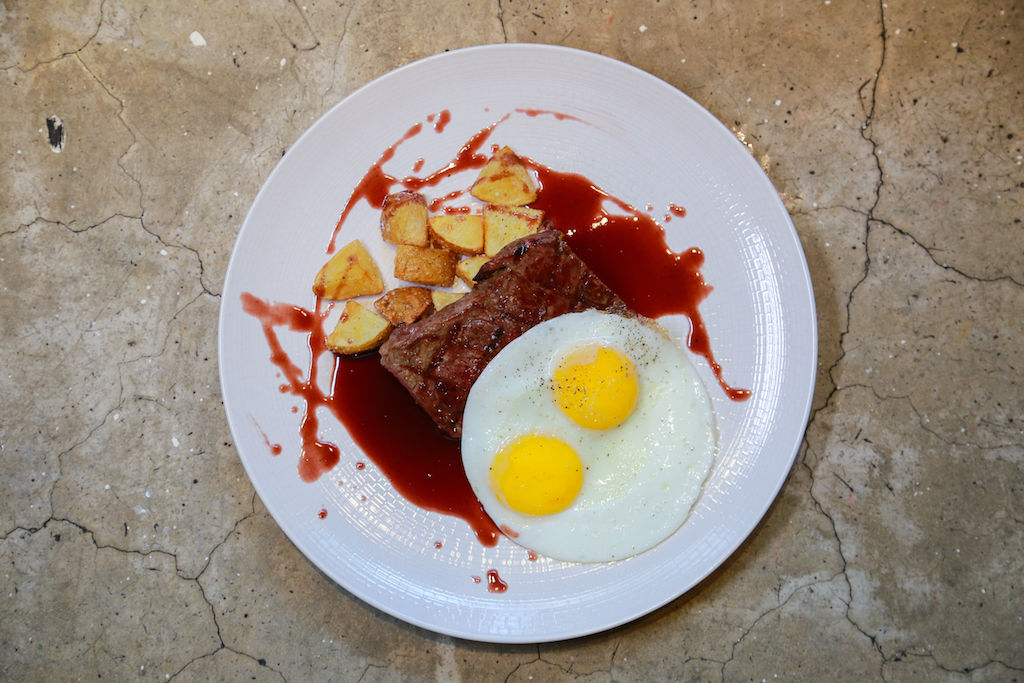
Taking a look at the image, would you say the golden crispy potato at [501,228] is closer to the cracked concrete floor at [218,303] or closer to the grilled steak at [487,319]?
the grilled steak at [487,319]

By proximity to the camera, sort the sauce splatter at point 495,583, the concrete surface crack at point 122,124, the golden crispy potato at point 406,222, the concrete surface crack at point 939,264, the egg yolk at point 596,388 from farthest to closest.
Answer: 1. the concrete surface crack at point 122,124
2. the concrete surface crack at point 939,264
3. the golden crispy potato at point 406,222
4. the sauce splatter at point 495,583
5. the egg yolk at point 596,388

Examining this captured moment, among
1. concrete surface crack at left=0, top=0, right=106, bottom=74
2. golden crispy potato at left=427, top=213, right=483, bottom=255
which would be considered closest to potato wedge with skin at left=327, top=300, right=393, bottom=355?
golden crispy potato at left=427, top=213, right=483, bottom=255

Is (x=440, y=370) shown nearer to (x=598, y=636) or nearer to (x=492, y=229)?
(x=492, y=229)

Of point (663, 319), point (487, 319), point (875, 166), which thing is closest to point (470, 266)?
point (487, 319)

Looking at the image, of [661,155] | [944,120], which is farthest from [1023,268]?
[661,155]

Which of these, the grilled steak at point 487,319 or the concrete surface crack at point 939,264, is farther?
the concrete surface crack at point 939,264

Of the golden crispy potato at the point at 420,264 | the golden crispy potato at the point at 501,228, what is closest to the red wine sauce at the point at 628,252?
the golden crispy potato at the point at 501,228
